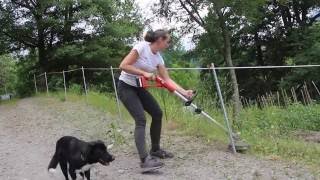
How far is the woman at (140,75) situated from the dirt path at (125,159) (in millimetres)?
443

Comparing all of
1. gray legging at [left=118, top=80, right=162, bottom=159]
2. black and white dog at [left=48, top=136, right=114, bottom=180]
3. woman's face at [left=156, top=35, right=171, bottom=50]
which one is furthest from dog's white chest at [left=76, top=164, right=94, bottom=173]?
woman's face at [left=156, top=35, right=171, bottom=50]

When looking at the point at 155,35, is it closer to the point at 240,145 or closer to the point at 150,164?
the point at 150,164

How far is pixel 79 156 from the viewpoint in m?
6.57

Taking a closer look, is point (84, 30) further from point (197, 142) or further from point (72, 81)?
point (197, 142)

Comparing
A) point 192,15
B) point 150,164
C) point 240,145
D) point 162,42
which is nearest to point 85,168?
point 150,164

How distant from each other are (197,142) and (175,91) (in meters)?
1.98

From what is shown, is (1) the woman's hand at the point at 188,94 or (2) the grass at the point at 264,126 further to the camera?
(2) the grass at the point at 264,126

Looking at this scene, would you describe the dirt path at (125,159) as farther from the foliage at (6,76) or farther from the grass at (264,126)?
the foliage at (6,76)

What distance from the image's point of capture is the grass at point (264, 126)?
8164mm

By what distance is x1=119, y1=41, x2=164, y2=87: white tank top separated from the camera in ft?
22.9

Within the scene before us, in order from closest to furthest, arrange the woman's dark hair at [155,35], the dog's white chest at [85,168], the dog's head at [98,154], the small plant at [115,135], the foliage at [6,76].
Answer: the dog's head at [98,154], the dog's white chest at [85,168], the woman's dark hair at [155,35], the small plant at [115,135], the foliage at [6,76]

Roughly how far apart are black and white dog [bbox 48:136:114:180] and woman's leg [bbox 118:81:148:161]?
737 millimetres

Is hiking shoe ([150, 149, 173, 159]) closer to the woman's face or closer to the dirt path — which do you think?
the dirt path

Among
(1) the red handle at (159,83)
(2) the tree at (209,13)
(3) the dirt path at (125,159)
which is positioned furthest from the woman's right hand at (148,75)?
(2) the tree at (209,13)
